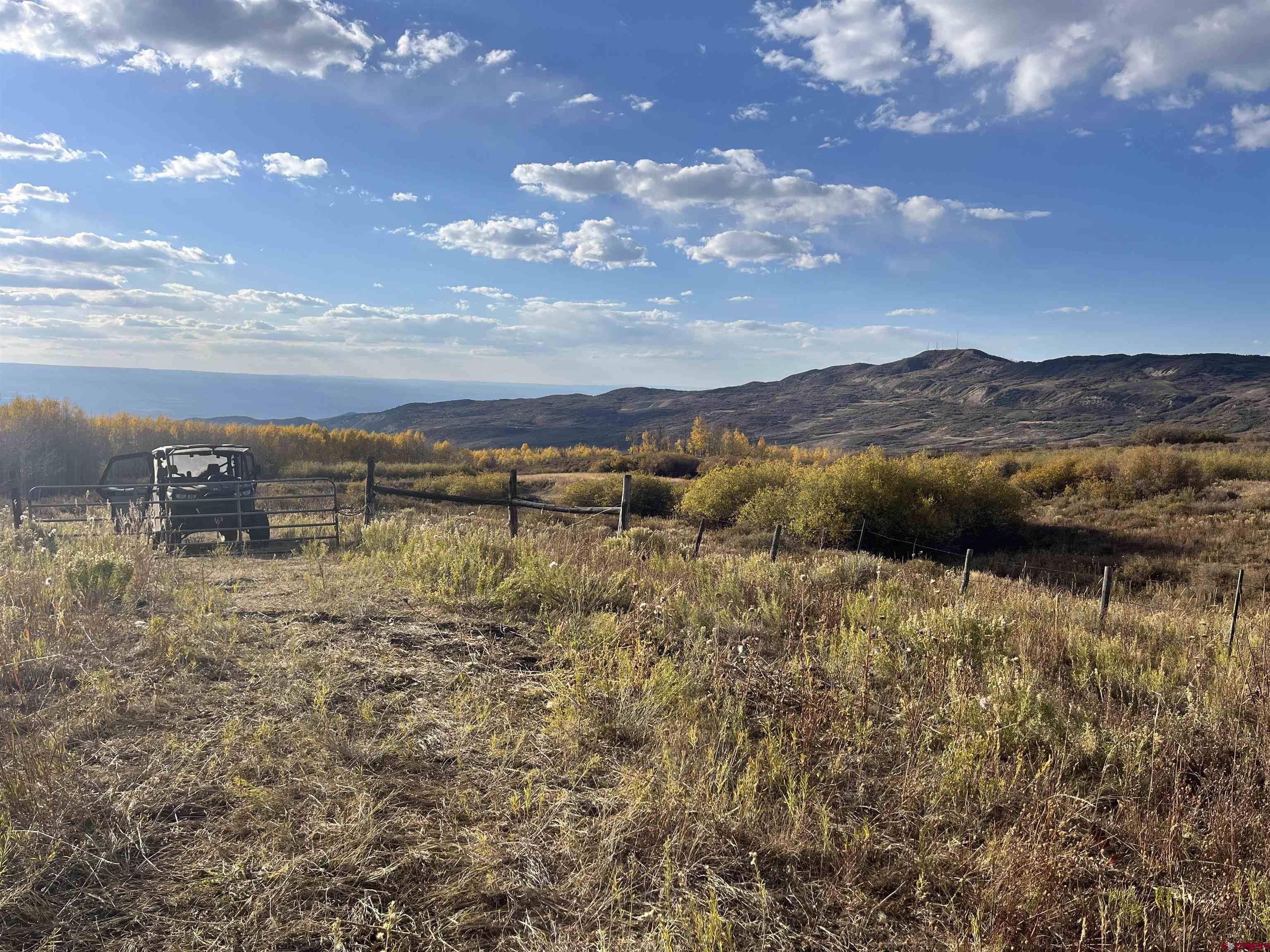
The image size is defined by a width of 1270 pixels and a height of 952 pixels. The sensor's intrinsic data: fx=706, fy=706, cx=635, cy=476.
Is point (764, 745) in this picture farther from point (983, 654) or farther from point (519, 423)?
point (519, 423)

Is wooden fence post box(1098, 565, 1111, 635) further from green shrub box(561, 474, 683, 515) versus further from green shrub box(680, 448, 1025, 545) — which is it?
green shrub box(561, 474, 683, 515)

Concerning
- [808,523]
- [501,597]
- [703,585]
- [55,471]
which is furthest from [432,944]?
[55,471]

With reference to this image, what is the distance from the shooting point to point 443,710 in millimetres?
4379

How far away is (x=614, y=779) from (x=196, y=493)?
11.9 m

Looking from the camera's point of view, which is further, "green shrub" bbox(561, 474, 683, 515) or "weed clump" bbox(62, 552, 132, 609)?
"green shrub" bbox(561, 474, 683, 515)

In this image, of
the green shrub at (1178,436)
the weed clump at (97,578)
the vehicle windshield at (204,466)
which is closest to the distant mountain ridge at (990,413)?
the green shrub at (1178,436)

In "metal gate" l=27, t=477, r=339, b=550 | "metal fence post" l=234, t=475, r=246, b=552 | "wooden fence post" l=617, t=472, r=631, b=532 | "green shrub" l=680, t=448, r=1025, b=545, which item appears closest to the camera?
"metal gate" l=27, t=477, r=339, b=550

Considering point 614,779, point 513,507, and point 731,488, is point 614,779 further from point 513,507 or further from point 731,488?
point 731,488

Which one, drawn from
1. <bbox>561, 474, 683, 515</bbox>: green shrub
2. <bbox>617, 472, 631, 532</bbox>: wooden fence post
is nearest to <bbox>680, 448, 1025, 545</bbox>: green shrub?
<bbox>561, 474, 683, 515</bbox>: green shrub

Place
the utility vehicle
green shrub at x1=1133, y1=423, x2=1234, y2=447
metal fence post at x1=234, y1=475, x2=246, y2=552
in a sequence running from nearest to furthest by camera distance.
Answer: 1. metal fence post at x1=234, y1=475, x2=246, y2=552
2. the utility vehicle
3. green shrub at x1=1133, y1=423, x2=1234, y2=447

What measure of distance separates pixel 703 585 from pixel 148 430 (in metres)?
44.2

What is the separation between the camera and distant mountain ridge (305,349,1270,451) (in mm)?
125375

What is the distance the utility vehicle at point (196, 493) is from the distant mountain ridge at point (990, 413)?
11145cm

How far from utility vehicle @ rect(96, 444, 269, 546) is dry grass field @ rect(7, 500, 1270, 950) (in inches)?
203
